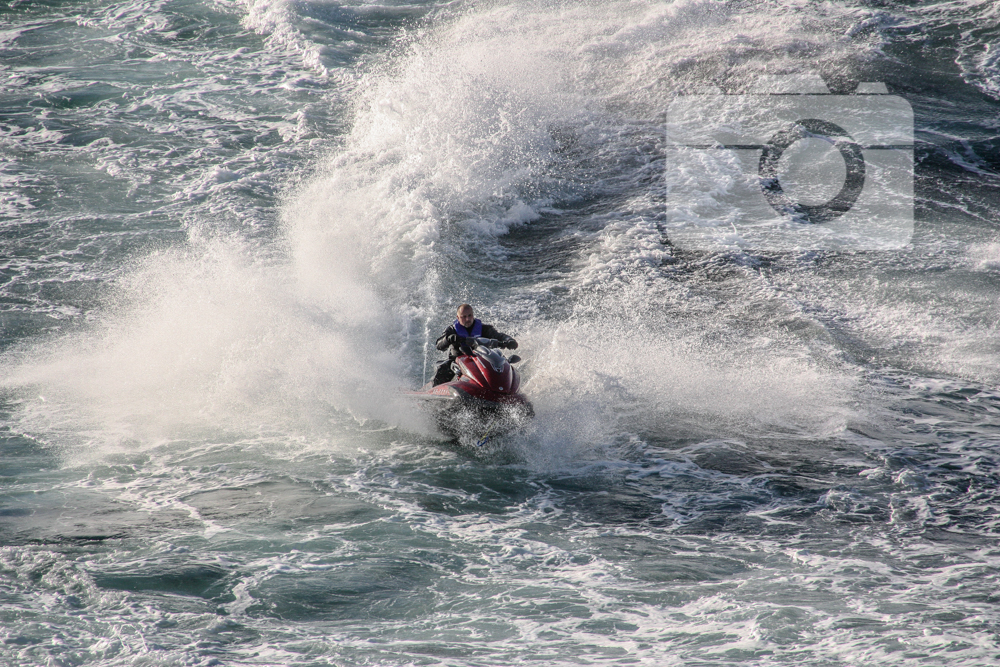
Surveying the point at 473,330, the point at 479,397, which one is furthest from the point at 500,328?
the point at 479,397

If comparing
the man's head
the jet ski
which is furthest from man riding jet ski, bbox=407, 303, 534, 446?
the man's head

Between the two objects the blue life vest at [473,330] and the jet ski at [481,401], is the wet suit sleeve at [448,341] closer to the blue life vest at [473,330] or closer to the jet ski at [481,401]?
the blue life vest at [473,330]

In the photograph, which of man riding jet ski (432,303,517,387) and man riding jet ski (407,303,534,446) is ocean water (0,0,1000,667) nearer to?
man riding jet ski (407,303,534,446)

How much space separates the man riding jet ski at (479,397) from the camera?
9922 millimetres

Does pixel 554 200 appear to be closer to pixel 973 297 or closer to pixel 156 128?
pixel 973 297

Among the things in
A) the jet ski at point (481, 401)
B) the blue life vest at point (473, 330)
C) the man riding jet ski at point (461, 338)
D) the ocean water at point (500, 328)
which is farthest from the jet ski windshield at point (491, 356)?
the ocean water at point (500, 328)

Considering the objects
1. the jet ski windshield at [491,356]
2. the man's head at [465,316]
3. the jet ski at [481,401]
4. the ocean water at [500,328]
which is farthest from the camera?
the man's head at [465,316]

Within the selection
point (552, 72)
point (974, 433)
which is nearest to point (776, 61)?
point (552, 72)

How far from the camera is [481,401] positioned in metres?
9.92

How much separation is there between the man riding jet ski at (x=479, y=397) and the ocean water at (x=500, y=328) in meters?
0.39

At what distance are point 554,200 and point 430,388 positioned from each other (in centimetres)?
794

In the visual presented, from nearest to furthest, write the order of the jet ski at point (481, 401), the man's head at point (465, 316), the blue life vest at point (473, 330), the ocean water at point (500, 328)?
the ocean water at point (500, 328), the jet ski at point (481, 401), the man's head at point (465, 316), the blue life vest at point (473, 330)

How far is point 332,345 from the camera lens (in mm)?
12203

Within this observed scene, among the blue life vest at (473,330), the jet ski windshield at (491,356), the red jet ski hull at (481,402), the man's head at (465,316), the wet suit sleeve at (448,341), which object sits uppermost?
the man's head at (465,316)
